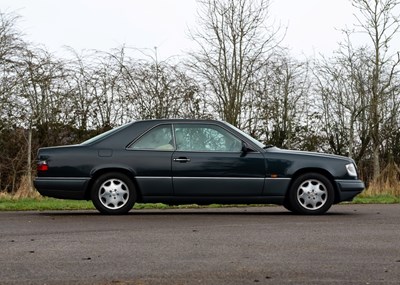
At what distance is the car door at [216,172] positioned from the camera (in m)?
12.5

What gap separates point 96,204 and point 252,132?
12173mm

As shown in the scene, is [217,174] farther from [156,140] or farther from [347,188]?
[347,188]

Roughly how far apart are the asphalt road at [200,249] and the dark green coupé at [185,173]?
0.37m

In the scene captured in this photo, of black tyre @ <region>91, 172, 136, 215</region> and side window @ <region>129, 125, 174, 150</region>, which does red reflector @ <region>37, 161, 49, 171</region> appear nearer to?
black tyre @ <region>91, 172, 136, 215</region>

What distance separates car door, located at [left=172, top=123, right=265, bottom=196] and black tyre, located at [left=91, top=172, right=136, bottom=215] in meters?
0.70

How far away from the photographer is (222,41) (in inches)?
955

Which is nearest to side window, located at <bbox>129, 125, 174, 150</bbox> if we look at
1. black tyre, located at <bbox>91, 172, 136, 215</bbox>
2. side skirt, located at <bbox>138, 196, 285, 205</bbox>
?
black tyre, located at <bbox>91, 172, 136, 215</bbox>

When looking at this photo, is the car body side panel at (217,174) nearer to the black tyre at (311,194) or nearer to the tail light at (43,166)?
the black tyre at (311,194)

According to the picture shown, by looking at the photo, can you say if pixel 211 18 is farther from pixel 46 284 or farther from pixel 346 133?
pixel 46 284

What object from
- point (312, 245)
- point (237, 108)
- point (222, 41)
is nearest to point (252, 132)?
point (237, 108)

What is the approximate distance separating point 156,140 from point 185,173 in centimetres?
76

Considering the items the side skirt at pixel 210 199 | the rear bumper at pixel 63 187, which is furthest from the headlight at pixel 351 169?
the rear bumper at pixel 63 187

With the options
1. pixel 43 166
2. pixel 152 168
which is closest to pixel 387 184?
pixel 152 168

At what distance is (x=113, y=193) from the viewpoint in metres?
12.5
